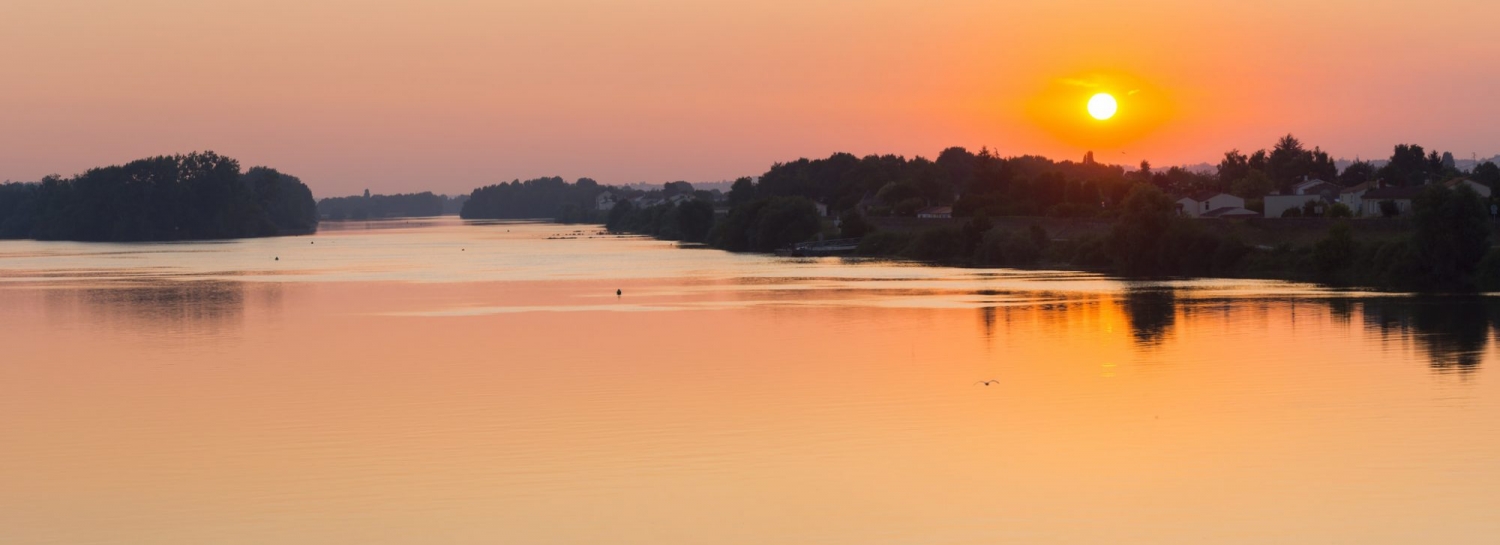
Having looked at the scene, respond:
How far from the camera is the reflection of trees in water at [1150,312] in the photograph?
4062 cm

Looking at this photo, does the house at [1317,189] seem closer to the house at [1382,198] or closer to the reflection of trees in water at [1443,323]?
the house at [1382,198]

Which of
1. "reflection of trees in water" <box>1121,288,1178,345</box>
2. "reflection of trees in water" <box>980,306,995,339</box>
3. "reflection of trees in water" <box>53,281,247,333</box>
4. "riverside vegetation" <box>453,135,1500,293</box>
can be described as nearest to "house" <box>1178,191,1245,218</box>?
"riverside vegetation" <box>453,135,1500,293</box>

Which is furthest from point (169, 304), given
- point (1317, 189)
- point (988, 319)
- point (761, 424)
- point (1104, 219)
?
point (1317, 189)

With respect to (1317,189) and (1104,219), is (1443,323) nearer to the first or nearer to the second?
(1104,219)

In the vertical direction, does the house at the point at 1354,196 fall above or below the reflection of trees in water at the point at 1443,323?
above

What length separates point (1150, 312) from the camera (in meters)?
47.8

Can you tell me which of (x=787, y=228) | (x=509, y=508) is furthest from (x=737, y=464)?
(x=787, y=228)

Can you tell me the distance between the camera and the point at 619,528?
17297 millimetres

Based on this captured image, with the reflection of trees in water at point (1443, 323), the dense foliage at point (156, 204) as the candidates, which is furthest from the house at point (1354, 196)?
the dense foliage at point (156, 204)

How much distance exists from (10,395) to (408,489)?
14.5m

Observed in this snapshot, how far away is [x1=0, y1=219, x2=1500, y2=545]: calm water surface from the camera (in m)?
17.8

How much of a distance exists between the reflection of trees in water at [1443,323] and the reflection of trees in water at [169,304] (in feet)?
111

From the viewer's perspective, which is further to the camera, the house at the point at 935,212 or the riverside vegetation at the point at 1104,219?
the house at the point at 935,212

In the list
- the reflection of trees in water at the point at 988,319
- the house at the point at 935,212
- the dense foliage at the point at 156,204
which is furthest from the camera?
the dense foliage at the point at 156,204
